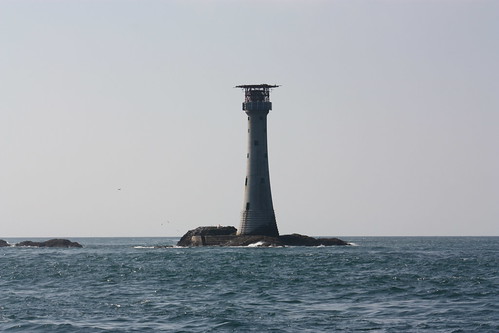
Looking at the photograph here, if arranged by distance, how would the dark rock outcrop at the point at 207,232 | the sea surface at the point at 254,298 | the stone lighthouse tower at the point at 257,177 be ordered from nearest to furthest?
the sea surface at the point at 254,298, the stone lighthouse tower at the point at 257,177, the dark rock outcrop at the point at 207,232

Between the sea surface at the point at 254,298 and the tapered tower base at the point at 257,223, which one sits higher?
the tapered tower base at the point at 257,223

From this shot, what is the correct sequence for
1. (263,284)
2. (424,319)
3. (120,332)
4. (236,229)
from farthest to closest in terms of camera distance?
1. (236,229)
2. (263,284)
3. (424,319)
4. (120,332)

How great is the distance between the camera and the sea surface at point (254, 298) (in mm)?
40500

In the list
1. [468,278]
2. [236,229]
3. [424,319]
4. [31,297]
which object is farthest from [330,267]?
[236,229]

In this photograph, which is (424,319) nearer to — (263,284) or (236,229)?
(263,284)

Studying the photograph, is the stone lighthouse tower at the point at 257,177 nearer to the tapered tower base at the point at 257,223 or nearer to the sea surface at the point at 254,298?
the tapered tower base at the point at 257,223

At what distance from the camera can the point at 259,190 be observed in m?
124

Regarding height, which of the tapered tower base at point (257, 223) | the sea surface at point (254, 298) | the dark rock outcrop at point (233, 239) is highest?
the tapered tower base at point (257, 223)

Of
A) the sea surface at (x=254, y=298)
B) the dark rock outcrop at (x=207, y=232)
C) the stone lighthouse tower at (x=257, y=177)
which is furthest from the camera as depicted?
the dark rock outcrop at (x=207, y=232)

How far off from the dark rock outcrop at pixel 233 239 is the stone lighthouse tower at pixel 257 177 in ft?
5.09

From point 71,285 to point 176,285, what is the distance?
298 inches

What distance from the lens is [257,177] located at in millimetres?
123438

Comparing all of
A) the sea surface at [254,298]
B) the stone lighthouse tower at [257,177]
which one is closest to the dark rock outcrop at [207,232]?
the stone lighthouse tower at [257,177]

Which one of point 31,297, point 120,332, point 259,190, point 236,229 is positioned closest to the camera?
point 120,332
